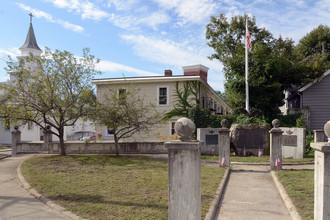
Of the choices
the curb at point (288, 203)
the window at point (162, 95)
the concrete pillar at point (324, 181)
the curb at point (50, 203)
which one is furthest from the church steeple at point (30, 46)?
the concrete pillar at point (324, 181)

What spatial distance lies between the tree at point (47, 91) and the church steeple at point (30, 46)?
23.3 meters

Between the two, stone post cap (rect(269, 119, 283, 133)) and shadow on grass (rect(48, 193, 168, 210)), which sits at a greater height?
stone post cap (rect(269, 119, 283, 133))

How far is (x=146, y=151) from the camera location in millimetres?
15070

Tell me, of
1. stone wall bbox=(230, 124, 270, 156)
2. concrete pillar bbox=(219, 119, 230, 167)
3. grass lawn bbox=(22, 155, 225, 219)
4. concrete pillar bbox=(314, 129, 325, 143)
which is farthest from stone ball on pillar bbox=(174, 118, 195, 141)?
concrete pillar bbox=(314, 129, 325, 143)

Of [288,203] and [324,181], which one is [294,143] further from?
[324,181]

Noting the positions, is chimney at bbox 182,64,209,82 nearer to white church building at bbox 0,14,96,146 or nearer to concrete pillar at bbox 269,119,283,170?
white church building at bbox 0,14,96,146

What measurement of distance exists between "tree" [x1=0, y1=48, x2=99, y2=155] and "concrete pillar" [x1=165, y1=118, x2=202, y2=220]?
30.3 ft

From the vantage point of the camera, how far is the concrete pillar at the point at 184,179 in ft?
12.1

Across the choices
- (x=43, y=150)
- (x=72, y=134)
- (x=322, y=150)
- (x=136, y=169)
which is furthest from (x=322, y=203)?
(x=72, y=134)

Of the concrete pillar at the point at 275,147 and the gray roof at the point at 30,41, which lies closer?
the concrete pillar at the point at 275,147

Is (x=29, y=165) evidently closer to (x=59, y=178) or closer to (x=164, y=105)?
(x=59, y=178)

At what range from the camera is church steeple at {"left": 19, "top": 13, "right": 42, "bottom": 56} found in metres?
32.2

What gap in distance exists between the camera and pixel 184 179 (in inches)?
145

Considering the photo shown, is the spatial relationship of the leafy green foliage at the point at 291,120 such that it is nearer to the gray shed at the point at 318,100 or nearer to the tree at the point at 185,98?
the gray shed at the point at 318,100
